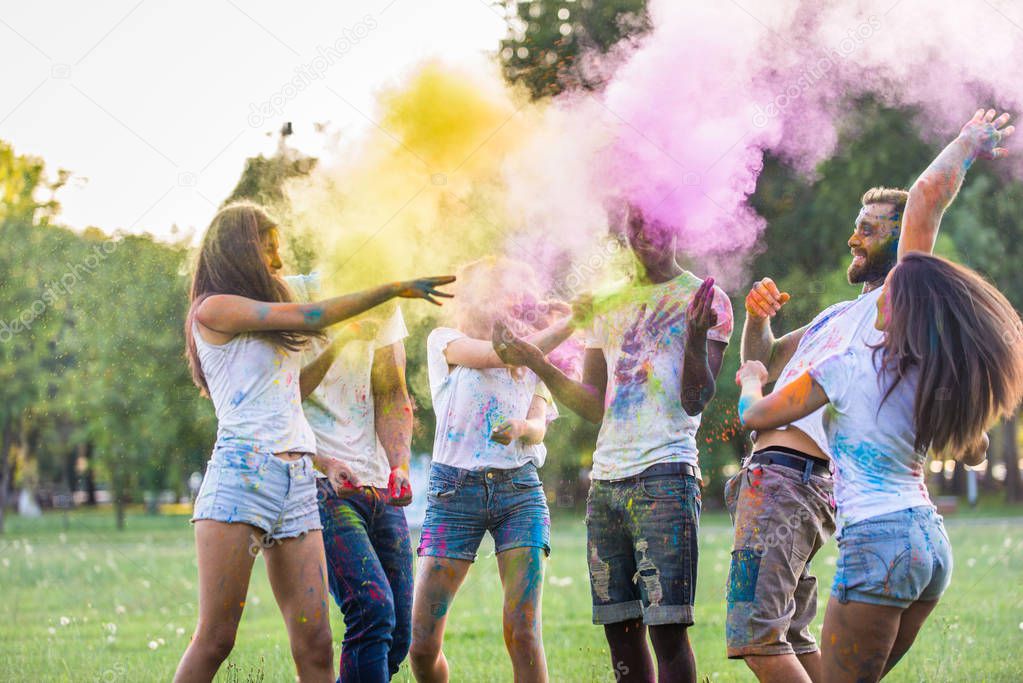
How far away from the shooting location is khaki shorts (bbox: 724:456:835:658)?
164 inches

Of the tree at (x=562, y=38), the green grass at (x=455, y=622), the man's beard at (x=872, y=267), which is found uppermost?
the tree at (x=562, y=38)

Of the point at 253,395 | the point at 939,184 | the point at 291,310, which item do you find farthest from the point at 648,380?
the point at 253,395

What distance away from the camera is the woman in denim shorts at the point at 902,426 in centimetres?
373

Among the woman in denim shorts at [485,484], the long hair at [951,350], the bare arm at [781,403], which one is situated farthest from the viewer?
the woman in denim shorts at [485,484]

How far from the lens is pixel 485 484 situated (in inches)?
197

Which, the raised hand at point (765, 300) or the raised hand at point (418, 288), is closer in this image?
the raised hand at point (418, 288)

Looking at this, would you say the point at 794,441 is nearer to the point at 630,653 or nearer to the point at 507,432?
the point at 630,653

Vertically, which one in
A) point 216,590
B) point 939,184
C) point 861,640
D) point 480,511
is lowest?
point 861,640

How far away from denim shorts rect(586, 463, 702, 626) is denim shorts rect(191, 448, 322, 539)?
1111mm

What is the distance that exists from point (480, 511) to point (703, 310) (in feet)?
4.15

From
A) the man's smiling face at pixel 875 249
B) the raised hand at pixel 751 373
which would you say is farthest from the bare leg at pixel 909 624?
the man's smiling face at pixel 875 249

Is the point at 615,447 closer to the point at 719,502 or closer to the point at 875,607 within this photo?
the point at 875,607

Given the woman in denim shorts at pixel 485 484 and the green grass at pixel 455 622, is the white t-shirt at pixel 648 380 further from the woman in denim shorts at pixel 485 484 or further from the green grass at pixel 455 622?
the green grass at pixel 455 622

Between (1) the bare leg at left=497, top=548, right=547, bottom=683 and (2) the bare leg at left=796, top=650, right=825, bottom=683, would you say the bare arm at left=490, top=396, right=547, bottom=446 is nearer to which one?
(1) the bare leg at left=497, top=548, right=547, bottom=683
